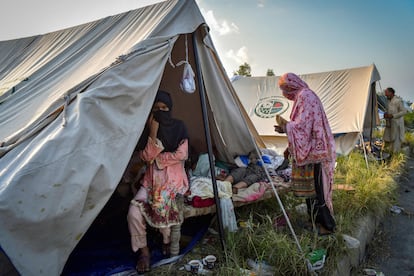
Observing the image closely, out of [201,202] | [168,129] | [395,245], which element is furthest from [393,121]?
[168,129]

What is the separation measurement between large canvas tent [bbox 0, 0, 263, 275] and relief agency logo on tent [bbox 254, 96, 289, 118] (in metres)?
4.38

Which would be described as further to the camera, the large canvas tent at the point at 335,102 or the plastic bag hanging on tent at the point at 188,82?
the large canvas tent at the point at 335,102

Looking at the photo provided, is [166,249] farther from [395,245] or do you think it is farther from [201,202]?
[395,245]

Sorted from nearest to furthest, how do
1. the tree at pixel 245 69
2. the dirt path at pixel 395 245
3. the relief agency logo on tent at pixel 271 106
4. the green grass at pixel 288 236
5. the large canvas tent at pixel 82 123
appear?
the large canvas tent at pixel 82 123, the green grass at pixel 288 236, the dirt path at pixel 395 245, the relief agency logo on tent at pixel 271 106, the tree at pixel 245 69

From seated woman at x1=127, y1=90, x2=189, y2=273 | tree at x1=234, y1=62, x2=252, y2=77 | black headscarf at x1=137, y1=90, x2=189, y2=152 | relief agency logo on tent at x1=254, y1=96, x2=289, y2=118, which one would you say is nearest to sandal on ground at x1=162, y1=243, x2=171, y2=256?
seated woman at x1=127, y1=90, x2=189, y2=273

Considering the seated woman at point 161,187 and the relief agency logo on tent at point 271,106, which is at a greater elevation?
the relief agency logo on tent at point 271,106

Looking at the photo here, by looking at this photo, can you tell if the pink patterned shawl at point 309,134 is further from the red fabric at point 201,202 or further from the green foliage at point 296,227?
the red fabric at point 201,202

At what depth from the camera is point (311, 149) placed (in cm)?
278

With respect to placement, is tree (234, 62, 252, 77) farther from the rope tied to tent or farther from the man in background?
Result: the rope tied to tent

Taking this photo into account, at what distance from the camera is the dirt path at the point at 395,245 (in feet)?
10.0

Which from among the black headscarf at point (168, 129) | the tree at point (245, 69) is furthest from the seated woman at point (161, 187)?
the tree at point (245, 69)

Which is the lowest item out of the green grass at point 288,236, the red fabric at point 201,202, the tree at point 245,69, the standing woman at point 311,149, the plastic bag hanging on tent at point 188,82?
the green grass at point 288,236

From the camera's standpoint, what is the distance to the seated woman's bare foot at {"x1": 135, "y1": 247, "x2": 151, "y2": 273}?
7.67 feet

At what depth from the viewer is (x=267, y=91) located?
8188mm
